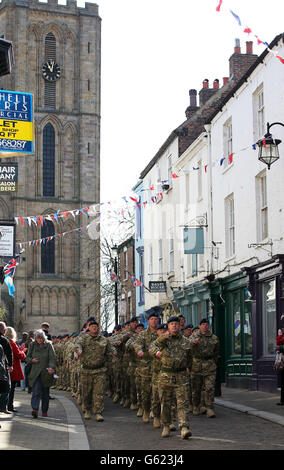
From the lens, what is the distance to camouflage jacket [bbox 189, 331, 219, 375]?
598 inches

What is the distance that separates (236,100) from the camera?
2352cm

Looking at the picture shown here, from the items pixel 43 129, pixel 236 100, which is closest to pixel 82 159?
pixel 43 129

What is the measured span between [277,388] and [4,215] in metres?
47.8

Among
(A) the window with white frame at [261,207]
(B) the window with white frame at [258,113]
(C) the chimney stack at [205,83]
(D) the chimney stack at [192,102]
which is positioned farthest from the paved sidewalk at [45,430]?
(C) the chimney stack at [205,83]

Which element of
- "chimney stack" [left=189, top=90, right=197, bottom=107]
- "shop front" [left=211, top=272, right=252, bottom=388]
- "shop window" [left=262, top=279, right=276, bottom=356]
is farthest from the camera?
"chimney stack" [left=189, top=90, right=197, bottom=107]

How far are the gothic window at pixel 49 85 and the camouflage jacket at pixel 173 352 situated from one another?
5756 cm

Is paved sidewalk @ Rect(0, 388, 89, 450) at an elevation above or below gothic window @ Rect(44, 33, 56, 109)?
below

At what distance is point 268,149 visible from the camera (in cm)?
1864

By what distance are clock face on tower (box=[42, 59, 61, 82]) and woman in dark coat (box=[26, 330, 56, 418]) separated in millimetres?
55094

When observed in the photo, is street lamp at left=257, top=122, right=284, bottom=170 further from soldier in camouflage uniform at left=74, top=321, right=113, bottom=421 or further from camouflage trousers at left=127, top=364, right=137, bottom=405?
soldier in camouflage uniform at left=74, top=321, right=113, bottom=421

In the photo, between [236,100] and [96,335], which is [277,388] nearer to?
[96,335]

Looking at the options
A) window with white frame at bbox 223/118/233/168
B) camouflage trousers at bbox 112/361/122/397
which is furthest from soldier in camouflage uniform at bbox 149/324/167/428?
window with white frame at bbox 223/118/233/168

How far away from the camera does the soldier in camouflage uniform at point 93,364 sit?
14.7 metres

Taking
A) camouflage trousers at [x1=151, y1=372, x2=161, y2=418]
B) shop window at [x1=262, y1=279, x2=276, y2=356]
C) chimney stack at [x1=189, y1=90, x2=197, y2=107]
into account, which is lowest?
camouflage trousers at [x1=151, y1=372, x2=161, y2=418]
